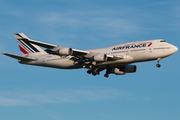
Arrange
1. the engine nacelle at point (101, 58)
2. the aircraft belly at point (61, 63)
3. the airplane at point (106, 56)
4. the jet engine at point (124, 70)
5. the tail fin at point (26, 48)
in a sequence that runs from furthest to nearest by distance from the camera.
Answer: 1. the tail fin at point (26, 48)
2. the jet engine at point (124, 70)
3. the aircraft belly at point (61, 63)
4. the engine nacelle at point (101, 58)
5. the airplane at point (106, 56)

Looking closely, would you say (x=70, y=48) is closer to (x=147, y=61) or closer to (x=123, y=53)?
(x=123, y=53)

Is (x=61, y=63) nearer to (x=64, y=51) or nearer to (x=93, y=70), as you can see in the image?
(x=93, y=70)

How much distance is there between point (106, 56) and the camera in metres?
48.9

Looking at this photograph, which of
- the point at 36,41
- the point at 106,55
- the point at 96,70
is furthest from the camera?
the point at 96,70

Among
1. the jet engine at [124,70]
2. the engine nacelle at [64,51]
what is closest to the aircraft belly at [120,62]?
the jet engine at [124,70]

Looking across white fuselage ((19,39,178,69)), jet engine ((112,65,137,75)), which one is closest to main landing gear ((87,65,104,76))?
white fuselage ((19,39,178,69))

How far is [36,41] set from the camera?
150 feet

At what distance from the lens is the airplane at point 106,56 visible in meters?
Answer: 48.3

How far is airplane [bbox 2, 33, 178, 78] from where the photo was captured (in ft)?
158

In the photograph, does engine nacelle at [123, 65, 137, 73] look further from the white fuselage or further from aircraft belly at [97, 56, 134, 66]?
aircraft belly at [97, 56, 134, 66]

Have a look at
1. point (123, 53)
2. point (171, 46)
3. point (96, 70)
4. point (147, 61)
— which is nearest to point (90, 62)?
point (96, 70)

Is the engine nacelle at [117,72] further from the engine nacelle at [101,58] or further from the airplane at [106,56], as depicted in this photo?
the engine nacelle at [101,58]

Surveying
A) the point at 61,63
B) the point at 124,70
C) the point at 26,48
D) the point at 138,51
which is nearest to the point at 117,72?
the point at 124,70

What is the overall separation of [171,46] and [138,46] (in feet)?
17.9
